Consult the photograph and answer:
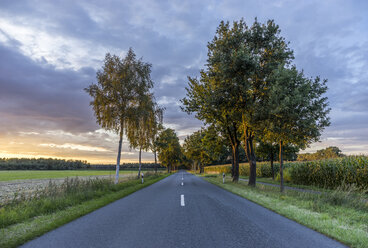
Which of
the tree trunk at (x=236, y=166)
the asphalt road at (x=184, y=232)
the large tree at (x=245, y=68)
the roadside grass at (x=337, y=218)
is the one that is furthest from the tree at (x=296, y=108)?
the tree trunk at (x=236, y=166)

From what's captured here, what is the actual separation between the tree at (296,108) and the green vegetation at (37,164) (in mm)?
104390

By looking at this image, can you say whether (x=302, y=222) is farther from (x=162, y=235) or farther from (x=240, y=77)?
(x=240, y=77)

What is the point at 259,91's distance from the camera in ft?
51.3

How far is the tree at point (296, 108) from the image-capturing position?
1127 centimetres

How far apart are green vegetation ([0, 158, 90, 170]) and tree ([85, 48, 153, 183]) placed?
9153cm

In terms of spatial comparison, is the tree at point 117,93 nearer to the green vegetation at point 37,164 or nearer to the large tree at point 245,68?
the large tree at point 245,68

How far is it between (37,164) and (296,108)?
4168 inches

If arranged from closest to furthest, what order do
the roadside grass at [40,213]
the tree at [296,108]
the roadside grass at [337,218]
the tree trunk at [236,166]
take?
1. the roadside grass at [337,218]
2. the roadside grass at [40,213]
3. the tree at [296,108]
4. the tree trunk at [236,166]

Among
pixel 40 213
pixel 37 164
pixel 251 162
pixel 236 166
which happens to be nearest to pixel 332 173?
pixel 251 162

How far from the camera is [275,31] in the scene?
15.6 m

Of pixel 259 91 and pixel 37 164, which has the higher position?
pixel 259 91

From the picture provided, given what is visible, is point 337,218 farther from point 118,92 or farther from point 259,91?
point 118,92

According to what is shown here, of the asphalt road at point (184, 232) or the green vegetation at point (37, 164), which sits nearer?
the asphalt road at point (184, 232)

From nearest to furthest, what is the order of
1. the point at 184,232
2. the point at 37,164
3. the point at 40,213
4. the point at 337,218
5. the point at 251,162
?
the point at 184,232, the point at 337,218, the point at 40,213, the point at 251,162, the point at 37,164
